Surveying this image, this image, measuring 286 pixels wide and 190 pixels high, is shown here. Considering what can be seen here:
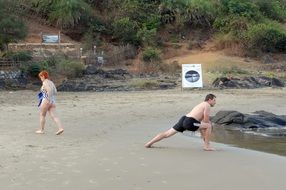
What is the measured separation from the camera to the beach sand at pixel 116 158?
851 centimetres

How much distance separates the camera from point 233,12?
50062mm

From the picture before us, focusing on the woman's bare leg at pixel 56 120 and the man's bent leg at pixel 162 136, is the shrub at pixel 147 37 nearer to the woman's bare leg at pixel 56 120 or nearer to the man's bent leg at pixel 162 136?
the woman's bare leg at pixel 56 120

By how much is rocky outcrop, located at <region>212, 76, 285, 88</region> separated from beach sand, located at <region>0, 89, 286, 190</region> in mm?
10519

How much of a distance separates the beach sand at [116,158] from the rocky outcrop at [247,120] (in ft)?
4.84

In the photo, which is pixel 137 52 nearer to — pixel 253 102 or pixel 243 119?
pixel 253 102

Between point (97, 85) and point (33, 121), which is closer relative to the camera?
point (33, 121)

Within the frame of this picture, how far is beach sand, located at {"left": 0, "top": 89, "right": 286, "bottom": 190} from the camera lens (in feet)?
27.9

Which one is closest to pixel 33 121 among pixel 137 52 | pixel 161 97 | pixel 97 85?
pixel 161 97

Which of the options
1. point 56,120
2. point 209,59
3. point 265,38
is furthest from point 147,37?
point 56,120

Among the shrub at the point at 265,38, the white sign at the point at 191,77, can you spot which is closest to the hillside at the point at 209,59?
the shrub at the point at 265,38

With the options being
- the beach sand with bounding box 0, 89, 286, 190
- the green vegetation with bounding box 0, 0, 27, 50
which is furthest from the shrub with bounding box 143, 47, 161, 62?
the beach sand with bounding box 0, 89, 286, 190

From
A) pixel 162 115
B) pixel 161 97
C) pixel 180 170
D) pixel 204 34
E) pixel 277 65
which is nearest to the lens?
pixel 180 170

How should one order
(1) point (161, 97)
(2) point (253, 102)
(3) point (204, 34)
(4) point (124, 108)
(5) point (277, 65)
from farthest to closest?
(3) point (204, 34), (5) point (277, 65), (1) point (161, 97), (2) point (253, 102), (4) point (124, 108)

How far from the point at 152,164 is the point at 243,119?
7355 mm
